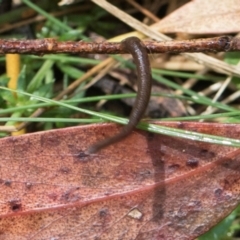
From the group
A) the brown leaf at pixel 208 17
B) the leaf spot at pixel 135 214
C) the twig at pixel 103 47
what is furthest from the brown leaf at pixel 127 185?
the brown leaf at pixel 208 17

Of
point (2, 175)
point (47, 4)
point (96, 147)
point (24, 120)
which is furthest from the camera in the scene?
point (47, 4)

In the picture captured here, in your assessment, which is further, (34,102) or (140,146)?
(34,102)

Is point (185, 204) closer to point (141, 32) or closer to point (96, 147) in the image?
point (96, 147)

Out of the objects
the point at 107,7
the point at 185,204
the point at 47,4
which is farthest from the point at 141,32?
the point at 185,204

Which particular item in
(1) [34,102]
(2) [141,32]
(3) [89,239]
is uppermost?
(2) [141,32]

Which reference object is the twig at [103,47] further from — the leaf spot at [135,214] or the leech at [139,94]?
the leaf spot at [135,214]

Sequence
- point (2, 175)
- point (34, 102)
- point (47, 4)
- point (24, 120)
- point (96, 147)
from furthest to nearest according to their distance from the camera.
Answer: point (47, 4), point (34, 102), point (24, 120), point (2, 175), point (96, 147)

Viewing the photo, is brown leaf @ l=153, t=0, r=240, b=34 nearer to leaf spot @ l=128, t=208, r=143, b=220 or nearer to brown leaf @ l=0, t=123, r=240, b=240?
brown leaf @ l=0, t=123, r=240, b=240
